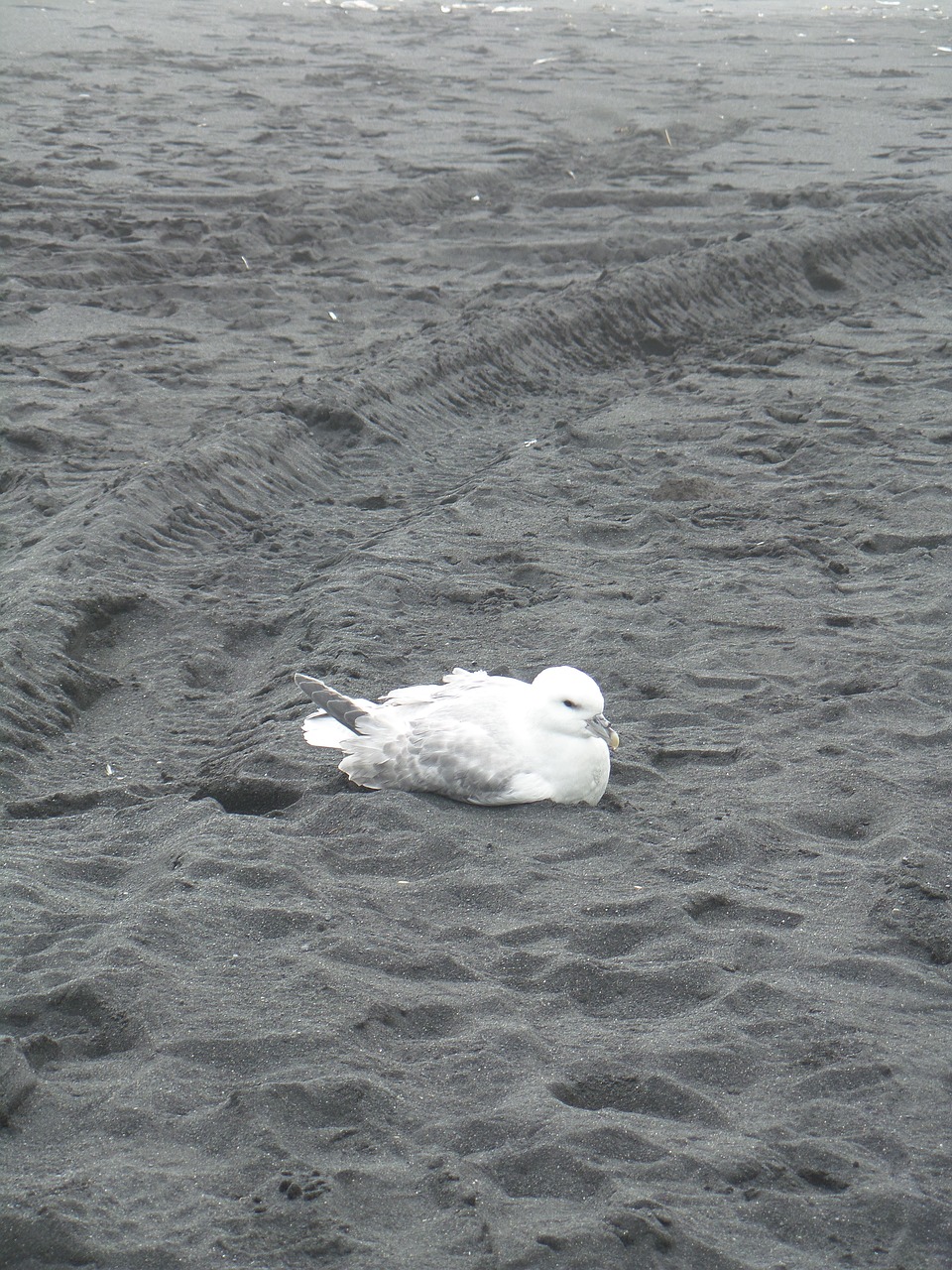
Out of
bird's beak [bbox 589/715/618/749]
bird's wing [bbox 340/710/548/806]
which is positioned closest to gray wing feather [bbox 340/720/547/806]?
bird's wing [bbox 340/710/548/806]

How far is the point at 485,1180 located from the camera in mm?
2586

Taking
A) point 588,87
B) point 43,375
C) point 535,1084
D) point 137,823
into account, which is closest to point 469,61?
point 588,87

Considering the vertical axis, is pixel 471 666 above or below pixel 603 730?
below

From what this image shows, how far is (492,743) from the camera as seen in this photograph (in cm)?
396

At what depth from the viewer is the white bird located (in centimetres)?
391

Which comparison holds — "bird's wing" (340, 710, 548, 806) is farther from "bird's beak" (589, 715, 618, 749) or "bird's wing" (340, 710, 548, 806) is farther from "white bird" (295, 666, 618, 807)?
"bird's beak" (589, 715, 618, 749)

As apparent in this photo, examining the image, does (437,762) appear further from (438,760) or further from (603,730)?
(603,730)

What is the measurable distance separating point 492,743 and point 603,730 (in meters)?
0.35

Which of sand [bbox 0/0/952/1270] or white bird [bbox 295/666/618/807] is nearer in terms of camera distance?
sand [bbox 0/0/952/1270]

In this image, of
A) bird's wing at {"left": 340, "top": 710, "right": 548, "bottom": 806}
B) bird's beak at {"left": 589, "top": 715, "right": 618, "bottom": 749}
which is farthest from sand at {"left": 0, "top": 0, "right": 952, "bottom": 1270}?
bird's beak at {"left": 589, "top": 715, "right": 618, "bottom": 749}

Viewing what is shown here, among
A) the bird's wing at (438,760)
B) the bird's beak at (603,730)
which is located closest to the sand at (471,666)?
the bird's wing at (438,760)

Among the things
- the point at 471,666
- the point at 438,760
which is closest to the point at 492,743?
the point at 438,760

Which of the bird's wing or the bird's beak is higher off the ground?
the bird's beak

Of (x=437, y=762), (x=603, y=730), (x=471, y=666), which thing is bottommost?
(x=471, y=666)
